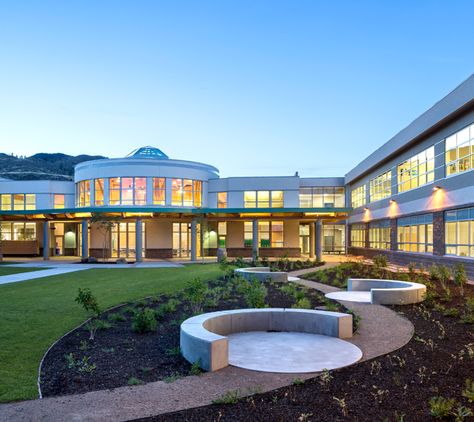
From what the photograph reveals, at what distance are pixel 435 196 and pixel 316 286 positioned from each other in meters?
10.1

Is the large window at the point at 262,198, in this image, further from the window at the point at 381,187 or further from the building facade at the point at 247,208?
the window at the point at 381,187

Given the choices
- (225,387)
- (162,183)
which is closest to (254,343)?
(225,387)

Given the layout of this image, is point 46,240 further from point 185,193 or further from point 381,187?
point 381,187

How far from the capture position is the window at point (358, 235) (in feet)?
134

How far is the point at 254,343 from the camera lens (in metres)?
8.77

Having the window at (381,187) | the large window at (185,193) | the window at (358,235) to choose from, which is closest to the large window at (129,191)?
the large window at (185,193)

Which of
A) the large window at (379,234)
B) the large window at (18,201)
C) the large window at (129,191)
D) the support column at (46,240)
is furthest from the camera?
the large window at (18,201)

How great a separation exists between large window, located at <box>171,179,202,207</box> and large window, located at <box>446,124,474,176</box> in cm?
2294

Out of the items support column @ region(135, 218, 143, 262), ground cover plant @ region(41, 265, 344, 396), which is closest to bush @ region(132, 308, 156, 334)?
ground cover plant @ region(41, 265, 344, 396)

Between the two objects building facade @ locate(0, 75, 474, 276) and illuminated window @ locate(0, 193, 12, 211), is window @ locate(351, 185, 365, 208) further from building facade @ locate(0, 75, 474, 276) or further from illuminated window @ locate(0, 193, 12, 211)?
illuminated window @ locate(0, 193, 12, 211)

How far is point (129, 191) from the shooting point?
38.8m

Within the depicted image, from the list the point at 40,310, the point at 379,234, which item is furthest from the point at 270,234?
the point at 40,310

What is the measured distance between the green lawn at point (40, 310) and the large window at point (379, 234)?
17016 mm

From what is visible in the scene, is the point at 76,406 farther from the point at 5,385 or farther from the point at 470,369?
the point at 470,369
